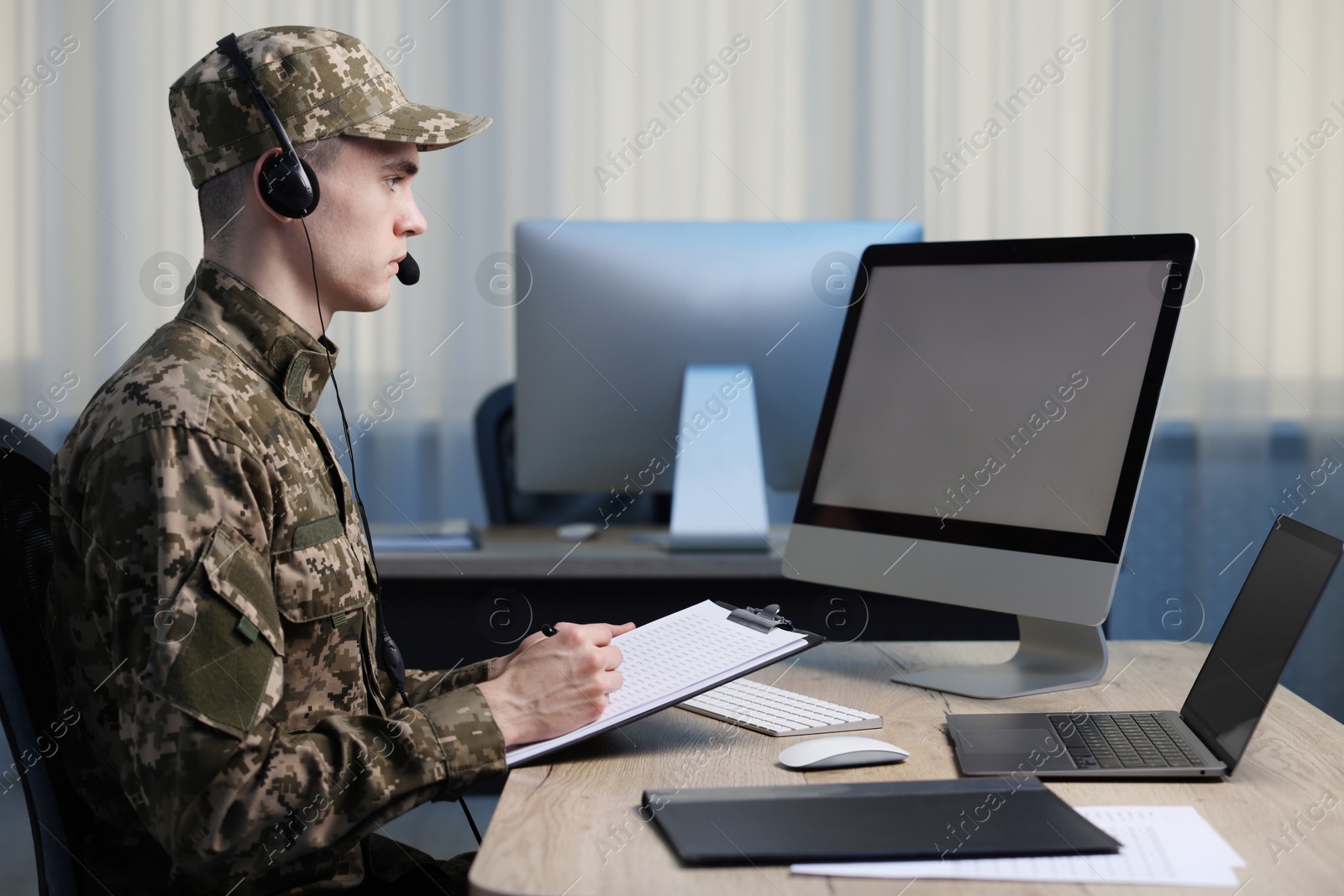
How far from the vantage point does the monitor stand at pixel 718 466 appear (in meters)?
1.86

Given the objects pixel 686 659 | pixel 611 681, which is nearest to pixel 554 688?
pixel 611 681

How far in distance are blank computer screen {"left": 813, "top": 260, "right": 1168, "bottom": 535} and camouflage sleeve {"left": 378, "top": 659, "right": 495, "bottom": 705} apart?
48 centimetres

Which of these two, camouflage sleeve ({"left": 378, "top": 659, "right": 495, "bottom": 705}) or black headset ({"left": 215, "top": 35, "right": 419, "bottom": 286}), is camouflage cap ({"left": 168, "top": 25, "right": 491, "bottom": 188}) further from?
camouflage sleeve ({"left": 378, "top": 659, "right": 495, "bottom": 705})

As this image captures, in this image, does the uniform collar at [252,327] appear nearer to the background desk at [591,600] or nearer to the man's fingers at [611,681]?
the man's fingers at [611,681]

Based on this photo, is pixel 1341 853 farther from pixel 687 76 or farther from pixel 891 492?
pixel 687 76

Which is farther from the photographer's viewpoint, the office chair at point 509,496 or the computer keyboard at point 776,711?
the office chair at point 509,496

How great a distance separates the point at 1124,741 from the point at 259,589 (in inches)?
29.4

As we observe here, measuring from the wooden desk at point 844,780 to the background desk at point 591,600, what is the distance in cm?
49

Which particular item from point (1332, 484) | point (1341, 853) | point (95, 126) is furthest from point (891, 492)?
point (95, 126)

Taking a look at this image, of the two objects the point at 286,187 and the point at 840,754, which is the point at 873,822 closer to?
the point at 840,754

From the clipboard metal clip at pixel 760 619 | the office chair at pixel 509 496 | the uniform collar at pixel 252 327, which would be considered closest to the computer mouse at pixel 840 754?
the clipboard metal clip at pixel 760 619

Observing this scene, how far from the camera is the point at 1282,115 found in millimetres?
3062

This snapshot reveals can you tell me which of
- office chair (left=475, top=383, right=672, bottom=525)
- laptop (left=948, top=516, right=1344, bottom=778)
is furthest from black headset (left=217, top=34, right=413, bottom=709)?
office chair (left=475, top=383, right=672, bottom=525)

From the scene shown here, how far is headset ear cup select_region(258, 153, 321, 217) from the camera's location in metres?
0.99
